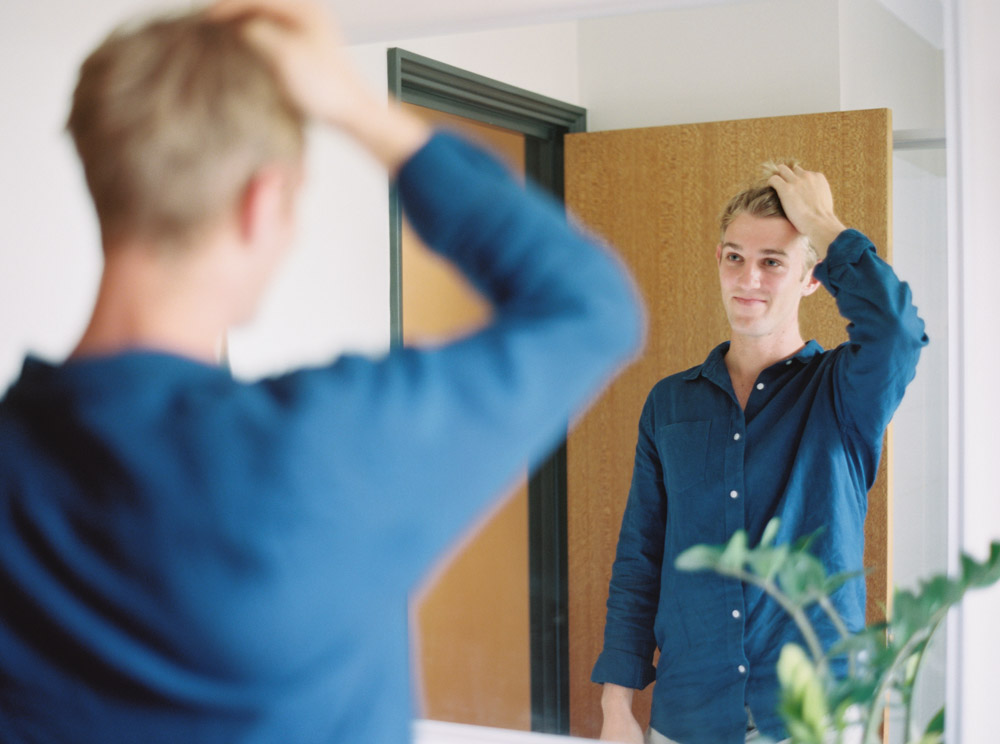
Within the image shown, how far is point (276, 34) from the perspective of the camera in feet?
1.42

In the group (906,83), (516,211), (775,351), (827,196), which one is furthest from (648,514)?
(516,211)

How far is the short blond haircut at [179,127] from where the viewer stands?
419 mm

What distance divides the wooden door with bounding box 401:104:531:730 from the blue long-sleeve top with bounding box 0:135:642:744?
0.58m

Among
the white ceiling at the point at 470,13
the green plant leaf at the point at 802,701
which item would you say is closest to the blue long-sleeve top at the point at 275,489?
the green plant leaf at the point at 802,701

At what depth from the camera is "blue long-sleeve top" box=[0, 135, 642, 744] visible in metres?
0.38

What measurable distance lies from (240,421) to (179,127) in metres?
0.14

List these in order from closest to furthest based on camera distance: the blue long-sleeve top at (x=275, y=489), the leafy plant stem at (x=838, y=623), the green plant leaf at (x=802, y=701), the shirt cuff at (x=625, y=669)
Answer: the blue long-sleeve top at (x=275, y=489)
the green plant leaf at (x=802, y=701)
the leafy plant stem at (x=838, y=623)
the shirt cuff at (x=625, y=669)

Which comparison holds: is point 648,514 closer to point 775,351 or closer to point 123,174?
point 775,351

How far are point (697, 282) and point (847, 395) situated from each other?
0.19 metres

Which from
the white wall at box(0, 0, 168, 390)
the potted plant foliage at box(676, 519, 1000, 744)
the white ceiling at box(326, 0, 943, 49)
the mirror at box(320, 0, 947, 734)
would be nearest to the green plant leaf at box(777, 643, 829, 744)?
the potted plant foliage at box(676, 519, 1000, 744)

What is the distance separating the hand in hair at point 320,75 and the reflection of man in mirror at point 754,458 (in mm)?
570

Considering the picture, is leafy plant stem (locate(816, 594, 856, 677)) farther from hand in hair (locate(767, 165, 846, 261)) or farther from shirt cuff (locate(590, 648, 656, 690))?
hand in hair (locate(767, 165, 846, 261))

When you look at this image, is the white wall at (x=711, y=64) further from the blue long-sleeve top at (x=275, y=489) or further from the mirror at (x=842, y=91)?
the blue long-sleeve top at (x=275, y=489)

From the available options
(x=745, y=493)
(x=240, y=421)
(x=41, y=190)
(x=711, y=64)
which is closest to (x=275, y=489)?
(x=240, y=421)
